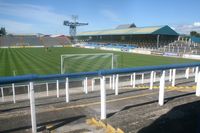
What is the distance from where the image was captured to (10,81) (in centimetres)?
366

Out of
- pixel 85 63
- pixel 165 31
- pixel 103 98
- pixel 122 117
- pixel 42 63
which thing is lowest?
pixel 42 63

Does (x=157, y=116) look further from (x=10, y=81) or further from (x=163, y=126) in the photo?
(x=10, y=81)

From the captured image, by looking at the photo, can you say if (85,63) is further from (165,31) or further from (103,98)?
(165,31)

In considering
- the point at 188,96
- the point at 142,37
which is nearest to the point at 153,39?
the point at 142,37

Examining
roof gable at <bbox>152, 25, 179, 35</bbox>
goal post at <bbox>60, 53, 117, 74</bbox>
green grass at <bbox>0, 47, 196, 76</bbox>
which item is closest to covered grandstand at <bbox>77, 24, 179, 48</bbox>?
roof gable at <bbox>152, 25, 179, 35</bbox>

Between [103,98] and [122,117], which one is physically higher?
[103,98]

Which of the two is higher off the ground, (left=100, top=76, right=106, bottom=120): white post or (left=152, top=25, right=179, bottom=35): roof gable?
(left=152, top=25, right=179, bottom=35): roof gable

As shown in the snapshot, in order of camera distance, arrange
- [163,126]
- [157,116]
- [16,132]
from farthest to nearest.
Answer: [157,116]
[163,126]
[16,132]

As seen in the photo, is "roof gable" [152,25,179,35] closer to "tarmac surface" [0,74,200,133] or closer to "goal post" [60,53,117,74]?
"goal post" [60,53,117,74]

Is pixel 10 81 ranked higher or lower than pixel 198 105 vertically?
higher

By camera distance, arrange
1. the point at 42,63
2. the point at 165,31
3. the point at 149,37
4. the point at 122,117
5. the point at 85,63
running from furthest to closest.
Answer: the point at 149,37 → the point at 165,31 → the point at 42,63 → the point at 85,63 → the point at 122,117

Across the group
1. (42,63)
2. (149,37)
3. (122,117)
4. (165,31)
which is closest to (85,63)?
(42,63)

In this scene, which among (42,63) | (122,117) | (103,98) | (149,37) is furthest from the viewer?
(149,37)

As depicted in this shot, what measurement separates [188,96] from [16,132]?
4.46 metres
